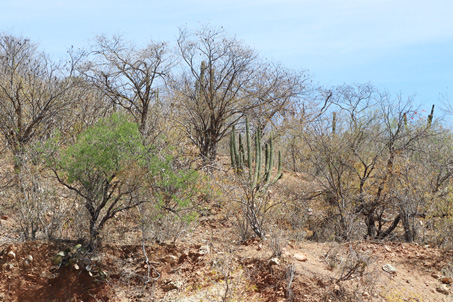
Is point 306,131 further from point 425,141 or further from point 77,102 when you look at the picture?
point 77,102

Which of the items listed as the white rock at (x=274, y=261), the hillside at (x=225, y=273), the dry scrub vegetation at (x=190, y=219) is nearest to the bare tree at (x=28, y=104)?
the dry scrub vegetation at (x=190, y=219)

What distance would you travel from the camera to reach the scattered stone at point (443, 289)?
263 inches

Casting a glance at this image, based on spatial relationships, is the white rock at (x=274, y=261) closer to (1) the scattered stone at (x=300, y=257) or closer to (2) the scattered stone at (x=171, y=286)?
(1) the scattered stone at (x=300, y=257)

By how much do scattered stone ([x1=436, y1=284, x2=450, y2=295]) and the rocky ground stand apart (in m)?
0.01

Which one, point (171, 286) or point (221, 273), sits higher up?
point (221, 273)

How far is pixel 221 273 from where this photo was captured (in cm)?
666

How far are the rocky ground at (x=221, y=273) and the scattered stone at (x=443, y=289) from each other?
1 cm

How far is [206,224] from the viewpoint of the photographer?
428 inches

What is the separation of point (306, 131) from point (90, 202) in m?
5.87

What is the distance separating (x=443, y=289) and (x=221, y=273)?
11.5 ft

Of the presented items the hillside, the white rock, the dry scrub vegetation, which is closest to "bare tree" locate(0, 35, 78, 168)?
the dry scrub vegetation

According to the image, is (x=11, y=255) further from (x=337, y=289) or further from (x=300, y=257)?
(x=337, y=289)

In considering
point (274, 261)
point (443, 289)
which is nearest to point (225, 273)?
point (274, 261)

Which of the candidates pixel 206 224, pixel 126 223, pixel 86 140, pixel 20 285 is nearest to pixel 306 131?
pixel 206 224
